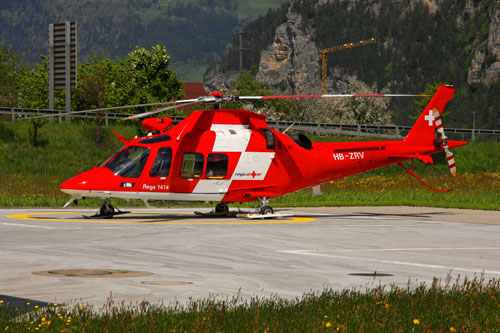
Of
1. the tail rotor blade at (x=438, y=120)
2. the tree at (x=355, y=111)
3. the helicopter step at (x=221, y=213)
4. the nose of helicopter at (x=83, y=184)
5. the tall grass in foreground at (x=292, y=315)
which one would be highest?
the tree at (x=355, y=111)

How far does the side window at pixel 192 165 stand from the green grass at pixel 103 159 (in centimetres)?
987

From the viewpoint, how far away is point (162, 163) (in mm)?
24234

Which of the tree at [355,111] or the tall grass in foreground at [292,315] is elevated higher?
the tree at [355,111]

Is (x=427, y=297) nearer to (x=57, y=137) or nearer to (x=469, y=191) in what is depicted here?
(x=469, y=191)

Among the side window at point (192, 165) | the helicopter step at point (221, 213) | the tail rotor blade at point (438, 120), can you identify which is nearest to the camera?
the side window at point (192, 165)

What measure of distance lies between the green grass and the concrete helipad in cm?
935

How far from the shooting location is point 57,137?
5356cm

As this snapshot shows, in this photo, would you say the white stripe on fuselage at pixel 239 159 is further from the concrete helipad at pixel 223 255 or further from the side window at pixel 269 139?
the concrete helipad at pixel 223 255

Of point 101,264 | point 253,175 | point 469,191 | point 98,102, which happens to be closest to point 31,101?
point 98,102

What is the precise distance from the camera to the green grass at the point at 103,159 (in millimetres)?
36094

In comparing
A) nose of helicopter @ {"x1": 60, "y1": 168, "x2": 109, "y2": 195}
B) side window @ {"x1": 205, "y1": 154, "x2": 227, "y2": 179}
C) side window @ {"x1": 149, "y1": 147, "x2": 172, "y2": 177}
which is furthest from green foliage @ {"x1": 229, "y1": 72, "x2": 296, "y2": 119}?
nose of helicopter @ {"x1": 60, "y1": 168, "x2": 109, "y2": 195}

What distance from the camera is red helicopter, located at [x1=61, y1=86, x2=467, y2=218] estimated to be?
78.4ft

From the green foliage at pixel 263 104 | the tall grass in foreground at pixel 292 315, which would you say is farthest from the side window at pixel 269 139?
the green foliage at pixel 263 104

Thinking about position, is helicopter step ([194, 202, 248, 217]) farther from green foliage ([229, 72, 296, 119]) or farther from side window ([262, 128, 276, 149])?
green foliage ([229, 72, 296, 119])
